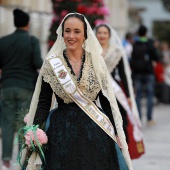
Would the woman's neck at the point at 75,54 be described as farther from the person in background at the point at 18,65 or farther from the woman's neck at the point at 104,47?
the woman's neck at the point at 104,47

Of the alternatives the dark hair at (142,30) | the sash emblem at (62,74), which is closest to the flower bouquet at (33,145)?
the sash emblem at (62,74)

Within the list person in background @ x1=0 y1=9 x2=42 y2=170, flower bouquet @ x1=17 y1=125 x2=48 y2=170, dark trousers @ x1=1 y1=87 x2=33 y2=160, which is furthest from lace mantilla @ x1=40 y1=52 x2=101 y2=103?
dark trousers @ x1=1 y1=87 x2=33 y2=160

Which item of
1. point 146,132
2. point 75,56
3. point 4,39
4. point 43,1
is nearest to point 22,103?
point 4,39

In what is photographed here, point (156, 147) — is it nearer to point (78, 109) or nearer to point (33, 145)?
point (78, 109)

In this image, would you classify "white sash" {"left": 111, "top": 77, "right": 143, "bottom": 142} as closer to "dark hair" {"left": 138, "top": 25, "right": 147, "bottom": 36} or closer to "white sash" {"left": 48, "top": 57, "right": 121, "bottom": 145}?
"white sash" {"left": 48, "top": 57, "right": 121, "bottom": 145}

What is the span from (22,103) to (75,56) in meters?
2.65

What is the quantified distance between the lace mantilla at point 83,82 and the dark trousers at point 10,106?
99.4 inches

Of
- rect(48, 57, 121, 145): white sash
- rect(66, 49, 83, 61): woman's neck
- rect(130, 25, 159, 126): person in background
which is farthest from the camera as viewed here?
rect(130, 25, 159, 126): person in background

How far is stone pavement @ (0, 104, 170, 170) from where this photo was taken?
8141 millimetres

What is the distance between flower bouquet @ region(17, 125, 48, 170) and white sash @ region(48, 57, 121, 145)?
13.3 inches

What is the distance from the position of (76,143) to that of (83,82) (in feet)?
1.44

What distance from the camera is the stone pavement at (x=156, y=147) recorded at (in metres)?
8.14

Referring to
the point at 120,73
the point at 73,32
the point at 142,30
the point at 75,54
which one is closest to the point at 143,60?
the point at 142,30

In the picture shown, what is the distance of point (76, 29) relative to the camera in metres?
4.59
